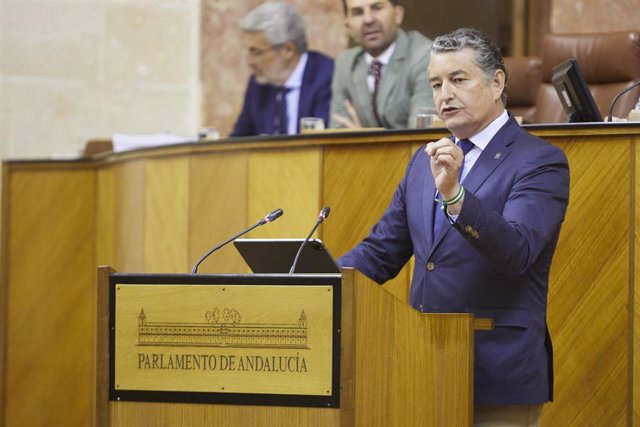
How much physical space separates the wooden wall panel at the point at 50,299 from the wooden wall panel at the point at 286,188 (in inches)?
65.8

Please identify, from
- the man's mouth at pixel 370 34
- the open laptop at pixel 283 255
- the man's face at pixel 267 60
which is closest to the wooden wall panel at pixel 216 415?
the open laptop at pixel 283 255

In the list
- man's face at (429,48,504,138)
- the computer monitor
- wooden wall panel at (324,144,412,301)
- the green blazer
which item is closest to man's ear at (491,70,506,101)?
man's face at (429,48,504,138)

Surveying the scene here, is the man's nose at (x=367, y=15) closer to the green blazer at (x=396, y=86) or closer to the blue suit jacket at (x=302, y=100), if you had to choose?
the green blazer at (x=396, y=86)

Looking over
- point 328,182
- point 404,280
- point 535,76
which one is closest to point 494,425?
point 404,280

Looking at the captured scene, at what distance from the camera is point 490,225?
2693 millimetres

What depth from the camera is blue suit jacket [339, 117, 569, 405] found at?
9.33 ft

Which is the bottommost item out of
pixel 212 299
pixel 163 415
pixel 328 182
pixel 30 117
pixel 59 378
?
pixel 59 378

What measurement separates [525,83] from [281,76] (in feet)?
4.40

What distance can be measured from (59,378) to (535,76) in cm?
294

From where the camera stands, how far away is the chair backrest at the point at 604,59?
570cm

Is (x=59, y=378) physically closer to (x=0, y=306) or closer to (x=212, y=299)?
(x=0, y=306)

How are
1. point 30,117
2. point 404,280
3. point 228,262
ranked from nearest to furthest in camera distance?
point 404,280 < point 228,262 < point 30,117

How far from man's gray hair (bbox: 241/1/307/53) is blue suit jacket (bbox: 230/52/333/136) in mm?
132

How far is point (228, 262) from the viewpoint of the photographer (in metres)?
5.23
